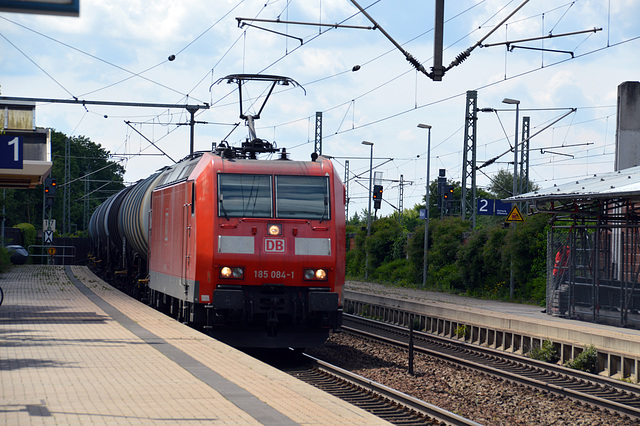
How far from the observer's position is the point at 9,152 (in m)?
14.7

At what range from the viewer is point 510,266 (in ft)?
98.6

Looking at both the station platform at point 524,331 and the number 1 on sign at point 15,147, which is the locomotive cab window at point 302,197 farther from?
the station platform at point 524,331

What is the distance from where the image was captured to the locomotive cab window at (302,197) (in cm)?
1431

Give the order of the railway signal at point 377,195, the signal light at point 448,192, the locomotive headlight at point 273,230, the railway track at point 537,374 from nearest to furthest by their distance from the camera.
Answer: the railway track at point 537,374 < the locomotive headlight at point 273,230 < the signal light at point 448,192 < the railway signal at point 377,195

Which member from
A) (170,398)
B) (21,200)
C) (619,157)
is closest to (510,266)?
(619,157)

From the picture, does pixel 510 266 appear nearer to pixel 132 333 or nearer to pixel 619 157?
pixel 619 157

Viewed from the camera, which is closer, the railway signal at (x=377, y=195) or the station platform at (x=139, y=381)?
the station platform at (x=139, y=381)

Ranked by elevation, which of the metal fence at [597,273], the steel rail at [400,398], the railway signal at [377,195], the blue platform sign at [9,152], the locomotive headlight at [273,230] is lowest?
the steel rail at [400,398]

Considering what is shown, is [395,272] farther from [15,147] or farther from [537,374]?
[15,147]

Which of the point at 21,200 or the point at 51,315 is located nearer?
the point at 51,315

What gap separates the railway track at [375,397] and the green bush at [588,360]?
14.7ft

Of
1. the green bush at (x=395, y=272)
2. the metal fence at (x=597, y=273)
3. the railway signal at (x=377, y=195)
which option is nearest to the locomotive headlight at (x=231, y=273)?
the metal fence at (x=597, y=273)

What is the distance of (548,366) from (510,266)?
15808 mm

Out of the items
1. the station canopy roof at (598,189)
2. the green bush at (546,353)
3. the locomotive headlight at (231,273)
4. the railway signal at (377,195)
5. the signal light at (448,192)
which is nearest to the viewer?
the locomotive headlight at (231,273)
